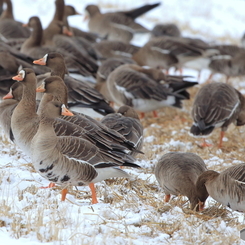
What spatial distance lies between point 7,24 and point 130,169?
31.4ft

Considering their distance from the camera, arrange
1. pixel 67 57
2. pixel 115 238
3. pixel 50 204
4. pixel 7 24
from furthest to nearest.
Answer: pixel 7 24 → pixel 67 57 → pixel 50 204 → pixel 115 238

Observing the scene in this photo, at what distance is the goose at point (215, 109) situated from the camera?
8.76m

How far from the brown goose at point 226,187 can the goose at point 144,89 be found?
461 cm

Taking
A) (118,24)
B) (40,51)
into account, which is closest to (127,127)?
(40,51)

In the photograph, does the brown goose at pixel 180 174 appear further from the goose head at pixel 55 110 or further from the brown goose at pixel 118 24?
the brown goose at pixel 118 24

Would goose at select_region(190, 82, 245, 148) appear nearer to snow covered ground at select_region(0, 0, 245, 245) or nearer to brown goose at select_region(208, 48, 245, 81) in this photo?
snow covered ground at select_region(0, 0, 245, 245)

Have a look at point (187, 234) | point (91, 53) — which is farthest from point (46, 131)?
point (91, 53)

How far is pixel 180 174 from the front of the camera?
5.81 m

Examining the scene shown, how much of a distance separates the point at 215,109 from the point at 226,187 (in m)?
3.52

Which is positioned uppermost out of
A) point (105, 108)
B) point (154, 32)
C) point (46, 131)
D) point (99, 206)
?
point (46, 131)

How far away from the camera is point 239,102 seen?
9.50 meters

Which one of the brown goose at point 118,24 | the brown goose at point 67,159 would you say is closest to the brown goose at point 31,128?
the brown goose at point 67,159

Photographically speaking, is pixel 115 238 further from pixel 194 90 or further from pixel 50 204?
pixel 194 90

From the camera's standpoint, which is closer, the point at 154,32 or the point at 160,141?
the point at 160,141
